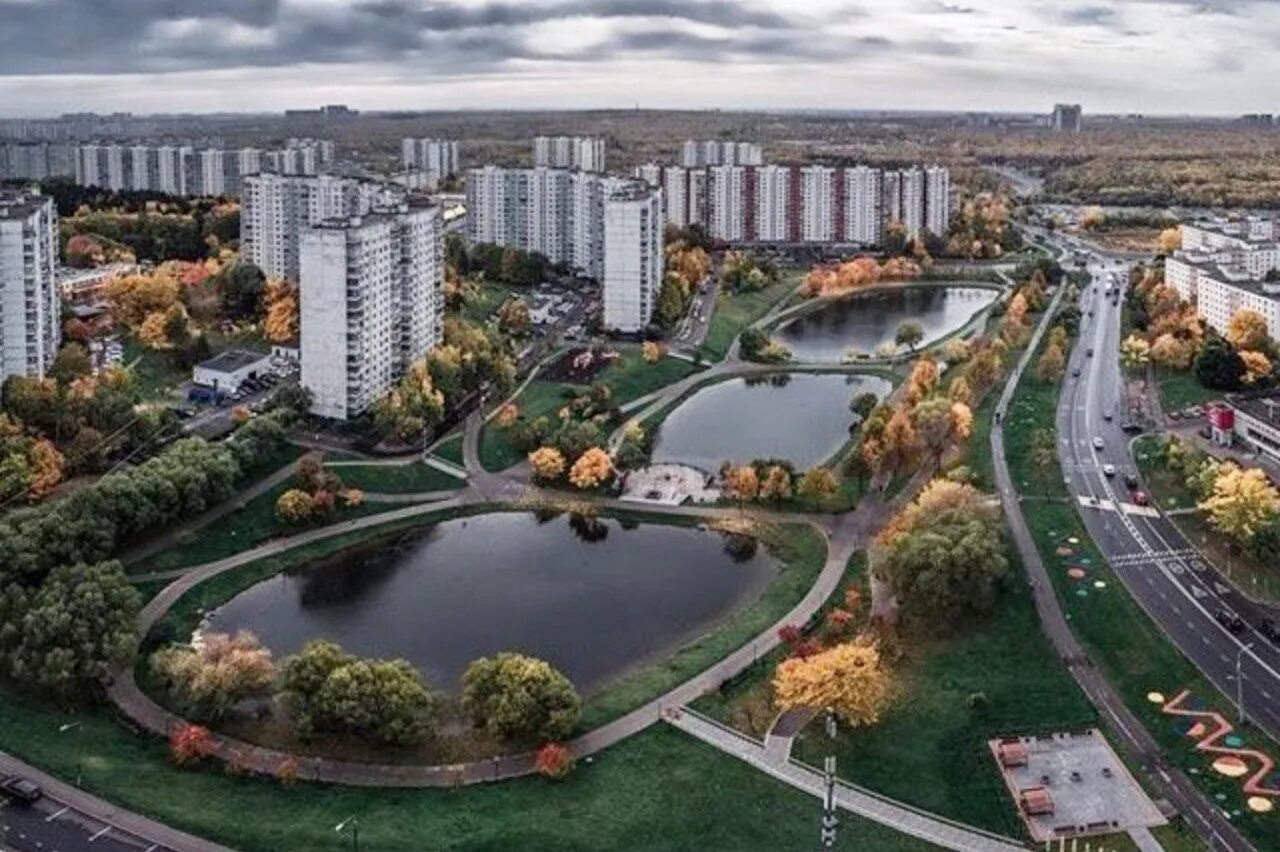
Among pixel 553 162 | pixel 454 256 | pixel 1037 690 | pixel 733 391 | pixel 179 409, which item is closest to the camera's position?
pixel 1037 690

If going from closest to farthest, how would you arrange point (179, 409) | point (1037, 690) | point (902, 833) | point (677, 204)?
point (902, 833) → point (1037, 690) → point (179, 409) → point (677, 204)

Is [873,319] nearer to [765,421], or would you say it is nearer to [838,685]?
[765,421]

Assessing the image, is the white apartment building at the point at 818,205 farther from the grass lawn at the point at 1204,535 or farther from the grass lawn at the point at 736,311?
the grass lawn at the point at 1204,535

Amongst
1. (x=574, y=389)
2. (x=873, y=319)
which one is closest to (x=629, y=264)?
(x=574, y=389)

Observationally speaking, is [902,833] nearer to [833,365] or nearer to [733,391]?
[733,391]

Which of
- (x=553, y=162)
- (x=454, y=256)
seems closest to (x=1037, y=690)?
(x=454, y=256)

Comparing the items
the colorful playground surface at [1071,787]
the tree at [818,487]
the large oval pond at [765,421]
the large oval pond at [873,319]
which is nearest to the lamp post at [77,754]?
the colorful playground surface at [1071,787]

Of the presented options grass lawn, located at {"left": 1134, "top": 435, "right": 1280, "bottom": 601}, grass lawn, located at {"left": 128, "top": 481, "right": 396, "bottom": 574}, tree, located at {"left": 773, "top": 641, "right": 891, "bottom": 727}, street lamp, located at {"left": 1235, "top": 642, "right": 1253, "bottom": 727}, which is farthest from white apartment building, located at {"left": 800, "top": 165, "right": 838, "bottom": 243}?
tree, located at {"left": 773, "top": 641, "right": 891, "bottom": 727}
